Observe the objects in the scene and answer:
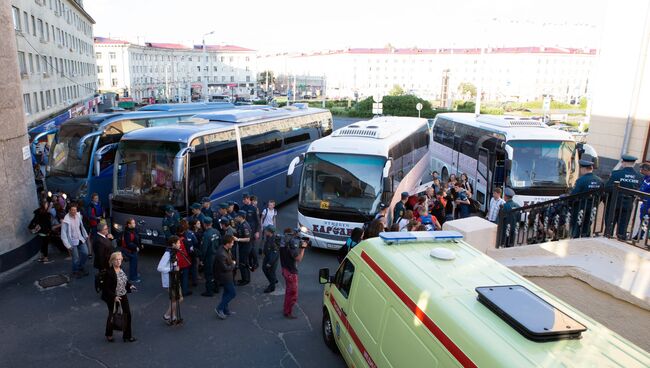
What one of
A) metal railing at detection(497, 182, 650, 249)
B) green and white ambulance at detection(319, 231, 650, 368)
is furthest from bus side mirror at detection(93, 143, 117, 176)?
metal railing at detection(497, 182, 650, 249)

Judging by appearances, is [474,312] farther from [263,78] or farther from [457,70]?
[457,70]

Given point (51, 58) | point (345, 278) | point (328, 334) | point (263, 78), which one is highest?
point (51, 58)

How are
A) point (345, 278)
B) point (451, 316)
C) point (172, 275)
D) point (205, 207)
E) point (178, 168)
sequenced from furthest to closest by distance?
point (178, 168) < point (205, 207) < point (172, 275) < point (345, 278) < point (451, 316)

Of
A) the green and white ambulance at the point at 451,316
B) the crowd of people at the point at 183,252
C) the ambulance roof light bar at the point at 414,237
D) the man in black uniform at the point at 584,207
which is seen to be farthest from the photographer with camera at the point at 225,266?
the man in black uniform at the point at 584,207

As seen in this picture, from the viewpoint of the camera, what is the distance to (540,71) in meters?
111

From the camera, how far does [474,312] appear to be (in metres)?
4.14

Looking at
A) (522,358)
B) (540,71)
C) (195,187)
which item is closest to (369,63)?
(540,71)

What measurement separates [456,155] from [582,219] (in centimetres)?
1112

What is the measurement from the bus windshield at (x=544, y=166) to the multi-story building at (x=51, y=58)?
18335 mm

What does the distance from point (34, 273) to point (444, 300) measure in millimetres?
10182

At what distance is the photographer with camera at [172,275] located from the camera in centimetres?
798

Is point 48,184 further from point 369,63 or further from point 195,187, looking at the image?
point 369,63

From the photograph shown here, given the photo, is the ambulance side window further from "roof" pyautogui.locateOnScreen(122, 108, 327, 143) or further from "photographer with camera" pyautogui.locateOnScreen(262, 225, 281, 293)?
Answer: "roof" pyautogui.locateOnScreen(122, 108, 327, 143)

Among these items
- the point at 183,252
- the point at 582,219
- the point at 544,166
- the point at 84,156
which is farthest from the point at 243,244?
the point at 544,166
